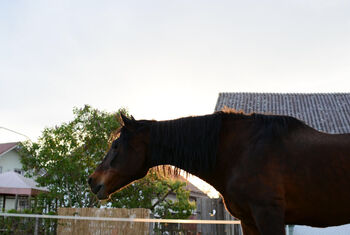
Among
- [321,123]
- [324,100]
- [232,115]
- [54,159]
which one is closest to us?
[232,115]

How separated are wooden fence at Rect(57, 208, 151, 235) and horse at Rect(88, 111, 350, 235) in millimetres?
5981

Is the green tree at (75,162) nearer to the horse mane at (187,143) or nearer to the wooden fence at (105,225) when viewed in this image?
the wooden fence at (105,225)

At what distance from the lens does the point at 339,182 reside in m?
2.56

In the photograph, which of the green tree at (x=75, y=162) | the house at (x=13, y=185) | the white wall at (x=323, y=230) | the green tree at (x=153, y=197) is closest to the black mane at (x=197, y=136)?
the white wall at (x=323, y=230)

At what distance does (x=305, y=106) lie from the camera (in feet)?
53.9

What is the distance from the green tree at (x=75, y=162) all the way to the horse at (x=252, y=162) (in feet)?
28.7

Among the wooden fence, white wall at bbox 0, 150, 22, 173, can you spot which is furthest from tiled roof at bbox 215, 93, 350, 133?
white wall at bbox 0, 150, 22, 173

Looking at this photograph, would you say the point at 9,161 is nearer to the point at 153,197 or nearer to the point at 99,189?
the point at 153,197

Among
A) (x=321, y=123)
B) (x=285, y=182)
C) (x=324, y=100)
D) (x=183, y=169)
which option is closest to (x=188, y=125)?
(x=183, y=169)

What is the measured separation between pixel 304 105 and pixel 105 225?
1099 cm

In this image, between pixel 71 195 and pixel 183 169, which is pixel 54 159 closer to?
pixel 71 195

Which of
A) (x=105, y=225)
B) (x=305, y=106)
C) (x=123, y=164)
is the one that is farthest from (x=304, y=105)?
(x=123, y=164)

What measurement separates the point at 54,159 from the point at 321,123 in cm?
1007

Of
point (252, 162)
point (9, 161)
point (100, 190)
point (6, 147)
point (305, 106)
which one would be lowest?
point (100, 190)
